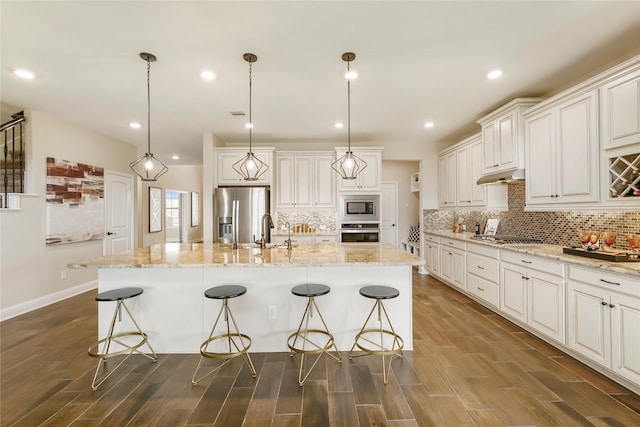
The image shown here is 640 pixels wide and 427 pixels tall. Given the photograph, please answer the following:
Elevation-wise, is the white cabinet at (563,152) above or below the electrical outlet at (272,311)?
above

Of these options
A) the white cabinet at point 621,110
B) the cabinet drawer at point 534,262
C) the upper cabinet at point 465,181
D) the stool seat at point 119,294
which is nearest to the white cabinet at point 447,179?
the upper cabinet at point 465,181

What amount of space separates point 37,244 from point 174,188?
4.78m

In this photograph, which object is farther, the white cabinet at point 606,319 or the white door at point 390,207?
the white door at point 390,207

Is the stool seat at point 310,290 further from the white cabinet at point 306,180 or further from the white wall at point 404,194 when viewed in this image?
the white wall at point 404,194

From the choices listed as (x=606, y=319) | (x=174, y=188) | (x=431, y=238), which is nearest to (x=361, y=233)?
(x=431, y=238)

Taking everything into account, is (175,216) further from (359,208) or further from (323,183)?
(359,208)

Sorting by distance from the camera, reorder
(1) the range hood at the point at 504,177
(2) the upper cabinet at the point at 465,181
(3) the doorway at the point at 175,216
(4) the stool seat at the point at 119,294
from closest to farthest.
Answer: (4) the stool seat at the point at 119,294
(1) the range hood at the point at 504,177
(2) the upper cabinet at the point at 465,181
(3) the doorway at the point at 175,216

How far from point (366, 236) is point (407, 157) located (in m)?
1.91

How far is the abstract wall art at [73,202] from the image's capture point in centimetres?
399

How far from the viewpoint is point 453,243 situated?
14.6 feet

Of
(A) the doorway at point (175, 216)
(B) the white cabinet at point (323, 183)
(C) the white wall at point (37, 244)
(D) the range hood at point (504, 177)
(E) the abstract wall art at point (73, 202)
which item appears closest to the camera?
(D) the range hood at point (504, 177)

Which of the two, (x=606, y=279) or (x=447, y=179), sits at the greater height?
(x=447, y=179)

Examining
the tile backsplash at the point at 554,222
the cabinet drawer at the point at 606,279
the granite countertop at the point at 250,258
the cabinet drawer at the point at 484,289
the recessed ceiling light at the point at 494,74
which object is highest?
the recessed ceiling light at the point at 494,74

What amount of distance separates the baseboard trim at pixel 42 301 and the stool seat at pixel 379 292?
4422mm
